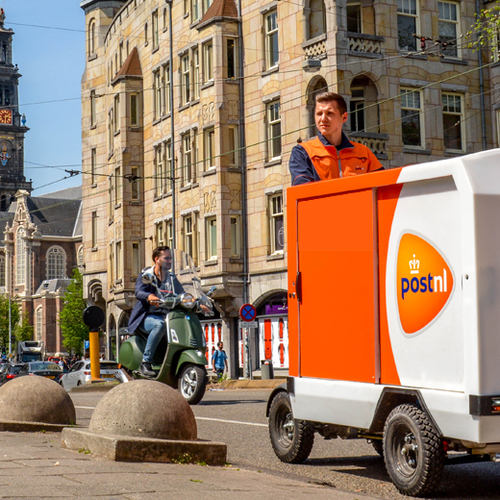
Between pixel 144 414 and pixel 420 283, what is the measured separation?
2457 mm

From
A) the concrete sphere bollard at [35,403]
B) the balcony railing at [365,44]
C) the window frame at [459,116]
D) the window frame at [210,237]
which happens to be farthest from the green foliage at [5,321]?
the concrete sphere bollard at [35,403]

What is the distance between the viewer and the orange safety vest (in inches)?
309

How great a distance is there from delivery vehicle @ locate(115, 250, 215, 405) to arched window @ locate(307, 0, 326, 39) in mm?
19100

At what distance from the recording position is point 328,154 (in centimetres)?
788

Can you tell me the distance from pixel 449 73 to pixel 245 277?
10.3 m

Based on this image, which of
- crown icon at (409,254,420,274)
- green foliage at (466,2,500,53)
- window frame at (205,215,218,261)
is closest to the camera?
crown icon at (409,254,420,274)

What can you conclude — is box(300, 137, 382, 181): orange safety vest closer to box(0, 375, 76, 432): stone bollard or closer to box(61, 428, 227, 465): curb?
box(61, 428, 227, 465): curb

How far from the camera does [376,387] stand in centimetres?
685

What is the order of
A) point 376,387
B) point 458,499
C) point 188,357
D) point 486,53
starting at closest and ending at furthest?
point 458,499 → point 376,387 → point 188,357 → point 486,53

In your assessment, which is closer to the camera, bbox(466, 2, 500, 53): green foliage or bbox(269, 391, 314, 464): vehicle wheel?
bbox(269, 391, 314, 464): vehicle wheel

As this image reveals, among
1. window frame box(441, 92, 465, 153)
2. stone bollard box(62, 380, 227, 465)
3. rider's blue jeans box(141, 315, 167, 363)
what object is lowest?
stone bollard box(62, 380, 227, 465)

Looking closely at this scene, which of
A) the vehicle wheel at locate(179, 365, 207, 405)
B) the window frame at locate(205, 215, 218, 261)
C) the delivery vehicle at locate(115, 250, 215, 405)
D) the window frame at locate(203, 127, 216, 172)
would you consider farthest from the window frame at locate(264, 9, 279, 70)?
the vehicle wheel at locate(179, 365, 207, 405)

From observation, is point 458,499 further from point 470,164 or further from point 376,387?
point 470,164

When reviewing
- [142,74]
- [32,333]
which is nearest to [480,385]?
[142,74]
